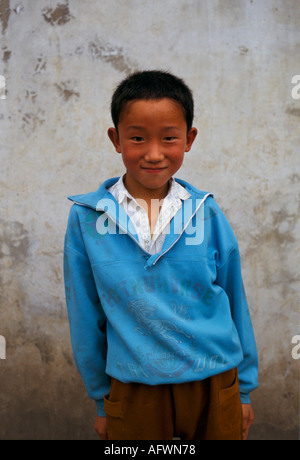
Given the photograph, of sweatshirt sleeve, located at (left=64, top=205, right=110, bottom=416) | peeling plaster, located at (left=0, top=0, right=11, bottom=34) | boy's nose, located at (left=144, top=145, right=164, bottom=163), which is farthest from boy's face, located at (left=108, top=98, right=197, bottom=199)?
peeling plaster, located at (left=0, top=0, right=11, bottom=34)

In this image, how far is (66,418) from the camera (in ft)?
6.25

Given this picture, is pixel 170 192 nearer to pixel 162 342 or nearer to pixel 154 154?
pixel 154 154

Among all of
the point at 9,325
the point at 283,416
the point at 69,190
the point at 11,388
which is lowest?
the point at 283,416

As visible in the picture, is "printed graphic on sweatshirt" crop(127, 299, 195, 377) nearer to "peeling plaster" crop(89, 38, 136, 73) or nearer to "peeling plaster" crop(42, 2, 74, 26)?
"peeling plaster" crop(89, 38, 136, 73)

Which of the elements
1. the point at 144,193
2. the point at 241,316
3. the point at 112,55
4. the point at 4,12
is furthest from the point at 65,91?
the point at 241,316

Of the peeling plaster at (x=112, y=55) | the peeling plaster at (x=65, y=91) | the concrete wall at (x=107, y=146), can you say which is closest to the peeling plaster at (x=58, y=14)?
the concrete wall at (x=107, y=146)

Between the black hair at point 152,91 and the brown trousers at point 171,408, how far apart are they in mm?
749

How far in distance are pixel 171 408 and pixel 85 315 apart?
364 millimetres

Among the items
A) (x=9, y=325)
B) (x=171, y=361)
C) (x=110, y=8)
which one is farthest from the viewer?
(x=9, y=325)

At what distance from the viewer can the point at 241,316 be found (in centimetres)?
125
